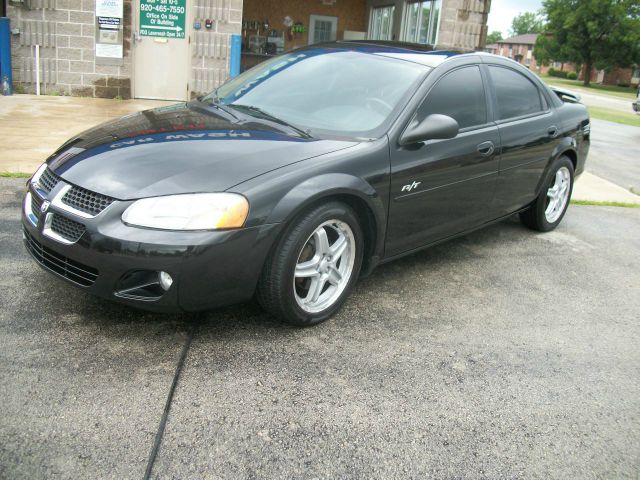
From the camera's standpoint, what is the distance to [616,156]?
36.2 ft

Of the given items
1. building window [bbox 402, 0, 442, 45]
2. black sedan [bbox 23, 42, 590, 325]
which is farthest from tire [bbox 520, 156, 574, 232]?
building window [bbox 402, 0, 442, 45]

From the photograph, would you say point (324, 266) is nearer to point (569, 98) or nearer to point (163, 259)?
point (163, 259)

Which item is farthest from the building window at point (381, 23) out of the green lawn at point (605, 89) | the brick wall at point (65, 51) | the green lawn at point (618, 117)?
the green lawn at point (605, 89)

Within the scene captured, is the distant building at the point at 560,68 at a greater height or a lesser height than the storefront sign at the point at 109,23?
greater

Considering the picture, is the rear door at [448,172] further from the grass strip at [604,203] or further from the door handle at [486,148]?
the grass strip at [604,203]

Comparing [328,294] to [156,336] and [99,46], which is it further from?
[99,46]

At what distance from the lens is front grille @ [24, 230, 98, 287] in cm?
300

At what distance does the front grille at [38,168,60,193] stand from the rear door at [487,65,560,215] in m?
3.01

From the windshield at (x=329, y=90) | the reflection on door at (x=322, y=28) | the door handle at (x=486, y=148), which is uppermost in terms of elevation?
the reflection on door at (x=322, y=28)

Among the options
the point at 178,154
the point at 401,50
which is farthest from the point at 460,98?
A: the point at 178,154

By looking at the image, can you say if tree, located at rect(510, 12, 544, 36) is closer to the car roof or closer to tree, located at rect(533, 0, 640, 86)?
tree, located at rect(533, 0, 640, 86)

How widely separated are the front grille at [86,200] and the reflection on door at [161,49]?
996cm

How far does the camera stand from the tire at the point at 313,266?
3184mm

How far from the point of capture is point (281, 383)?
2.94m
